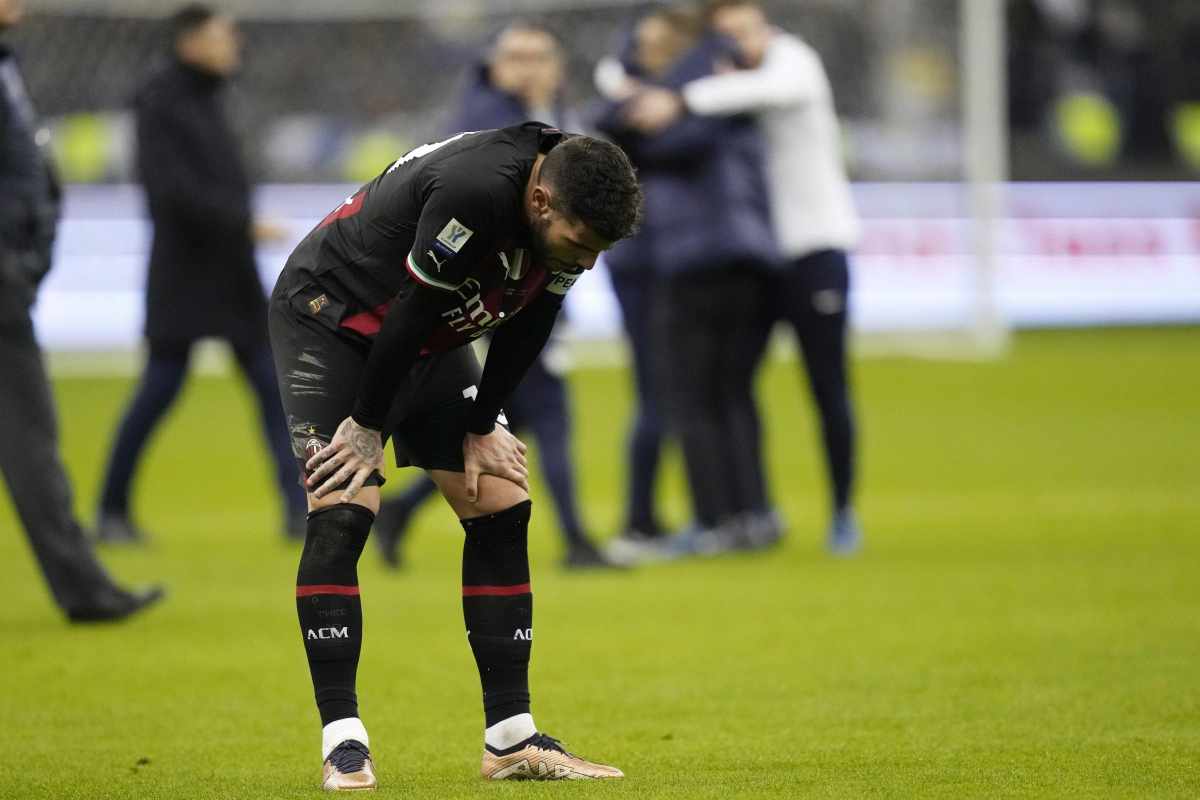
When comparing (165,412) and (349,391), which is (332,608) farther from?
(165,412)

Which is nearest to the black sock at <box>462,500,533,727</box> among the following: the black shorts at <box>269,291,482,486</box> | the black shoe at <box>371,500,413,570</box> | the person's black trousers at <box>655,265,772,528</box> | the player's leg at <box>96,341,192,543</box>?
the black shorts at <box>269,291,482,486</box>

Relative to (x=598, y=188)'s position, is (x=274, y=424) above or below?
below

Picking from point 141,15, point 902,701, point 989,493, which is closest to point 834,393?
point 989,493

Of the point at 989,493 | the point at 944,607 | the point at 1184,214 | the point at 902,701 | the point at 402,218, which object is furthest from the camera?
the point at 1184,214

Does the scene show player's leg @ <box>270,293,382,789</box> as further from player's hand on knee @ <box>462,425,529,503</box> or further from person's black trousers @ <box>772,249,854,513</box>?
person's black trousers @ <box>772,249,854,513</box>

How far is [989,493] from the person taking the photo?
12438 millimetres

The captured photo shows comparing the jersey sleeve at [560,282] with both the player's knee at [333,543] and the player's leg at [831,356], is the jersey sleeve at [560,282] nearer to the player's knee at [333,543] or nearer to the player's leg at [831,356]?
the player's knee at [333,543]

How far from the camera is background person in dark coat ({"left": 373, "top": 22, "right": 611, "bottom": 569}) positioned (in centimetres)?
933

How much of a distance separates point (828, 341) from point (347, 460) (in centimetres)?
509

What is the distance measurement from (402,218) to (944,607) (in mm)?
3939

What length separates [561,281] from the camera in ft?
17.0

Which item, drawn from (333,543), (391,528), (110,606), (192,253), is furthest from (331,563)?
(192,253)

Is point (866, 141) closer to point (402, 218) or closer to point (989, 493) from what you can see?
point (989, 493)

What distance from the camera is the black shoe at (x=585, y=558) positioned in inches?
374
